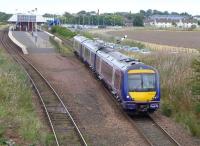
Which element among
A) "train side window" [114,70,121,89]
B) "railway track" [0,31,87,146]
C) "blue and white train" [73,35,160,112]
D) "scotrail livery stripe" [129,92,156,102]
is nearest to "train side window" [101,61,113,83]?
"train side window" [114,70,121,89]

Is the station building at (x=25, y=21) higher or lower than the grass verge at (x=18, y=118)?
higher

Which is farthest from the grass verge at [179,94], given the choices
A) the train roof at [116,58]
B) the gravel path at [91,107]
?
the train roof at [116,58]

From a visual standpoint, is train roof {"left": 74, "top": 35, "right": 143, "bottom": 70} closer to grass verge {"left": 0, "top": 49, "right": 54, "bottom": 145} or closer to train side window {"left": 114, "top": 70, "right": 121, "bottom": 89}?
train side window {"left": 114, "top": 70, "right": 121, "bottom": 89}

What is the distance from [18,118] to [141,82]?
5441 mm

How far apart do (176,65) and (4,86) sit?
32.4ft

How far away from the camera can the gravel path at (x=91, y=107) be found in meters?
17.1

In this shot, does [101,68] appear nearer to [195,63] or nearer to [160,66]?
[160,66]

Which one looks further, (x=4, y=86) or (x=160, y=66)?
(x=160, y=66)

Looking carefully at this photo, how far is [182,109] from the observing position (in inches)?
835

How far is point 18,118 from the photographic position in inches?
714

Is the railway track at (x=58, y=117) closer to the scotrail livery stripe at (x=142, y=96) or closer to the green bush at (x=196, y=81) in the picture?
the scotrail livery stripe at (x=142, y=96)

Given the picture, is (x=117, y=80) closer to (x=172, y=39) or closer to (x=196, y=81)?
(x=196, y=81)

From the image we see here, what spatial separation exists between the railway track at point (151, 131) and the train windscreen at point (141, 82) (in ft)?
4.05

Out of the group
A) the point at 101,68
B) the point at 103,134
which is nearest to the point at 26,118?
the point at 103,134
